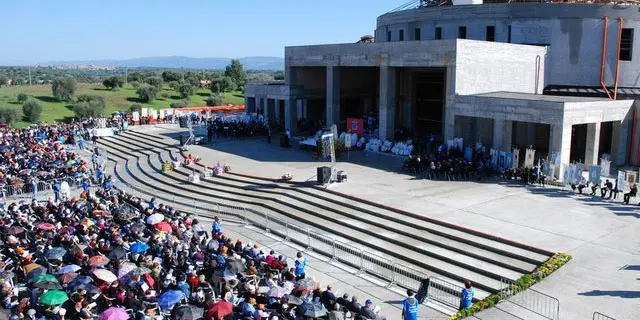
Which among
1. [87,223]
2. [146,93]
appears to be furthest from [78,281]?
[146,93]

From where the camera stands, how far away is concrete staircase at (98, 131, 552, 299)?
1747 centimetres

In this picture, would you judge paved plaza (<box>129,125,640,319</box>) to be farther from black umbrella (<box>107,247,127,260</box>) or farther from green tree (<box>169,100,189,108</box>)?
green tree (<box>169,100,189,108</box>)

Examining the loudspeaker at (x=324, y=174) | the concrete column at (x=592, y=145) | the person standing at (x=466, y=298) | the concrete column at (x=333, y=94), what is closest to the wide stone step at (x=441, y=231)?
the loudspeaker at (x=324, y=174)

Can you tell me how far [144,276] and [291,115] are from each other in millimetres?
29370

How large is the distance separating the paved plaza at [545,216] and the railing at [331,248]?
2828 mm

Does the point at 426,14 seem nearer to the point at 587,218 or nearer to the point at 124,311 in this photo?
the point at 587,218

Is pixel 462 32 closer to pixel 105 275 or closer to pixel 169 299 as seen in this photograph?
pixel 105 275

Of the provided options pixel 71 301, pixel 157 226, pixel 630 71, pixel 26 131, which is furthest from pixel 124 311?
pixel 26 131

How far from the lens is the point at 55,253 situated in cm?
1578

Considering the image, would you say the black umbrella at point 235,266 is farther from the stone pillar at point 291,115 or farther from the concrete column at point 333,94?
the stone pillar at point 291,115

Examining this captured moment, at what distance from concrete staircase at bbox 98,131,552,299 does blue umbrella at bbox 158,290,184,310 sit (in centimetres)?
803

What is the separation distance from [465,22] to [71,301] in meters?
31.9

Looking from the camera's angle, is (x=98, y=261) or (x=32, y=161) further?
(x=32, y=161)

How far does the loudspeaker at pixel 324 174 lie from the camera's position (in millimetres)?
26141
